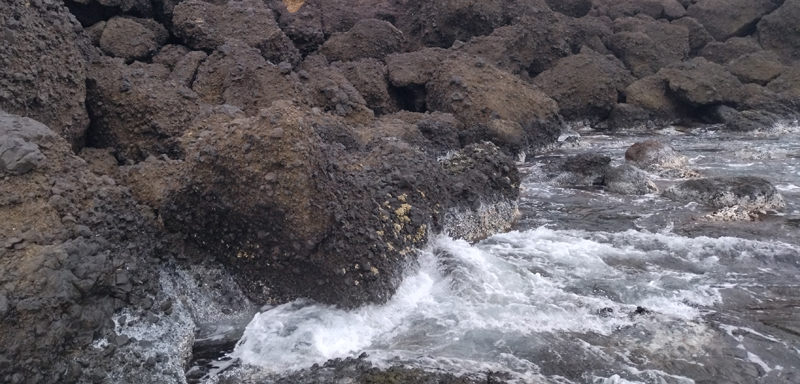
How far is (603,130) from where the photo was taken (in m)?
13.2

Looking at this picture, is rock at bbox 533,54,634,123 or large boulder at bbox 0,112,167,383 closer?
large boulder at bbox 0,112,167,383

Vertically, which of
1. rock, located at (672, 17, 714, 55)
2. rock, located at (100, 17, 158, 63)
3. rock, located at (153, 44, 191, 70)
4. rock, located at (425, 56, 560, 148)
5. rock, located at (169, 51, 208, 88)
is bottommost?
rock, located at (425, 56, 560, 148)

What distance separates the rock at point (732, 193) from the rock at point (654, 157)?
1.64 meters

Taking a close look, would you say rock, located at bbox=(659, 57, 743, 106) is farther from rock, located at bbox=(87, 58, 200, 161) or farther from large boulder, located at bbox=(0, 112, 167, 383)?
large boulder, located at bbox=(0, 112, 167, 383)

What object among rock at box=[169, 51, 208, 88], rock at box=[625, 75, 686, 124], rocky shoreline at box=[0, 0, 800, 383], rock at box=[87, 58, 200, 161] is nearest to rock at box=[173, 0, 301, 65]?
rocky shoreline at box=[0, 0, 800, 383]

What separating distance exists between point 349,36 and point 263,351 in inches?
337

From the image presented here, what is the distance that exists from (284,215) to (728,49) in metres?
15.0

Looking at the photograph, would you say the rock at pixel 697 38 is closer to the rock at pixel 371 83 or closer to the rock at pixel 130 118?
the rock at pixel 371 83

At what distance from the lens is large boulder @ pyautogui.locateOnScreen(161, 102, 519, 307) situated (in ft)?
14.2

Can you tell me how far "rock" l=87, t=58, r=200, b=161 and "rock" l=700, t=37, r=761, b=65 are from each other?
13833 mm

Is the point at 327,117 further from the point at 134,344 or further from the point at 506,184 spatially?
the point at 134,344

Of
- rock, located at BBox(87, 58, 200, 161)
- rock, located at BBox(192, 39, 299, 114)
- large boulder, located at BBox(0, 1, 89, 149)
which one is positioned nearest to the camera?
large boulder, located at BBox(0, 1, 89, 149)

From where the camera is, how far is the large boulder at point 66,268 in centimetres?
339

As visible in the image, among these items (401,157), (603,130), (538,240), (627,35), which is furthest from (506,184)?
(627,35)
